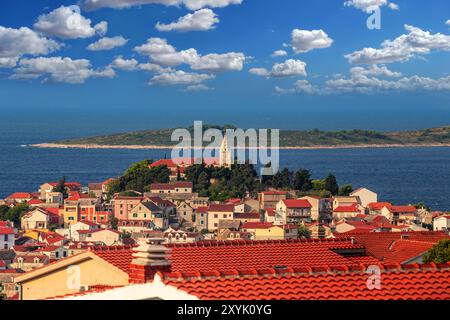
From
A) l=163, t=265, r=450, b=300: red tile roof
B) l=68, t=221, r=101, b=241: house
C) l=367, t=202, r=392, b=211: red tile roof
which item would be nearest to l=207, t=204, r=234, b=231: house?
l=68, t=221, r=101, b=241: house

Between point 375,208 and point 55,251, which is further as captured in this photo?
point 375,208

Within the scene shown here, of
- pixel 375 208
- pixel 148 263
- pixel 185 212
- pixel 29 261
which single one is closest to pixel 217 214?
pixel 185 212

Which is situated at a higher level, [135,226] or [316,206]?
[316,206]

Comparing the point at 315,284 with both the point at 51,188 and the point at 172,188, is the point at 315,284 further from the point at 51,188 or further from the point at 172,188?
the point at 51,188

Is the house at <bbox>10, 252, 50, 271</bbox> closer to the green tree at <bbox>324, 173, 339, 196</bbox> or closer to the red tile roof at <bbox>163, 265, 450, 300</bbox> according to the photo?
the red tile roof at <bbox>163, 265, 450, 300</bbox>

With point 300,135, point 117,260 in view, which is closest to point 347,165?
point 300,135
